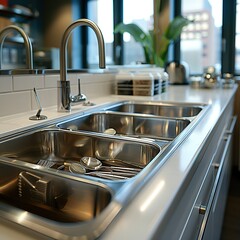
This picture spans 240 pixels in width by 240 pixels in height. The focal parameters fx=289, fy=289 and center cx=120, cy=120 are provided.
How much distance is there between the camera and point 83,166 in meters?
0.80

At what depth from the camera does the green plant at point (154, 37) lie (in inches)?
102

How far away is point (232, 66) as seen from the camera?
9.61ft

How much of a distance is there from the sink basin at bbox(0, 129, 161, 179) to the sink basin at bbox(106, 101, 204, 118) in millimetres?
512

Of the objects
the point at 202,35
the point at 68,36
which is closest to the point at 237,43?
the point at 202,35

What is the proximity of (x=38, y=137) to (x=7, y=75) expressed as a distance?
293mm

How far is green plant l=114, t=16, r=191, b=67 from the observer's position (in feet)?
8.51

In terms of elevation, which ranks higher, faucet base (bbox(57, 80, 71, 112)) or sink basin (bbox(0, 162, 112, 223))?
faucet base (bbox(57, 80, 71, 112))

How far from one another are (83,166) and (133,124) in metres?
0.48

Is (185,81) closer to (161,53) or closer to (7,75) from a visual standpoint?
(161,53)

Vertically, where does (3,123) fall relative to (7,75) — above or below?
below

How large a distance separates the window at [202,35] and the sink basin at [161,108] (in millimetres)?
1627

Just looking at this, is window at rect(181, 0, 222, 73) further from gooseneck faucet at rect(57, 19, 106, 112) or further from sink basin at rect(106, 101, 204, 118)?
gooseneck faucet at rect(57, 19, 106, 112)

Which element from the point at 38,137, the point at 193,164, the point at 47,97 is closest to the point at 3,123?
the point at 38,137

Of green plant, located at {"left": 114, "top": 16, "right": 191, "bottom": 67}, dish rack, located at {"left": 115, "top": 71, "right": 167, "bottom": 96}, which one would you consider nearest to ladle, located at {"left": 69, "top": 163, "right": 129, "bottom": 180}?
dish rack, located at {"left": 115, "top": 71, "right": 167, "bottom": 96}
